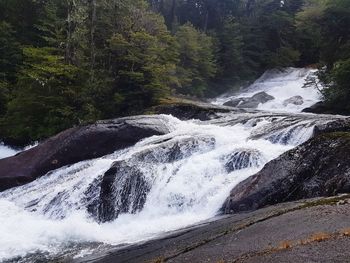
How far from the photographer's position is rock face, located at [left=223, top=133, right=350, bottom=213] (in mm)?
9273

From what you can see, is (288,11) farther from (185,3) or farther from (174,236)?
(174,236)

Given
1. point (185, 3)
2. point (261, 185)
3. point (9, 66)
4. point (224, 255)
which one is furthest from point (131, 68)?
point (185, 3)

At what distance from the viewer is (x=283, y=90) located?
127 feet

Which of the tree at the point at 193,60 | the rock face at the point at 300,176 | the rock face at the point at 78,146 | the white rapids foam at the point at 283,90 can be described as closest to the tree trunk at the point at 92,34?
the rock face at the point at 78,146

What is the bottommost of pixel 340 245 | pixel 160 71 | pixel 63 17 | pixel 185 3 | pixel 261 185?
pixel 261 185

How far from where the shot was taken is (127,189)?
1262cm

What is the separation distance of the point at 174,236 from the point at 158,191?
3.77m

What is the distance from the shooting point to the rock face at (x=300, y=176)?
9.27m

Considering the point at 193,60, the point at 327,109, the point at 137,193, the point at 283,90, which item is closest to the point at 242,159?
the point at 137,193

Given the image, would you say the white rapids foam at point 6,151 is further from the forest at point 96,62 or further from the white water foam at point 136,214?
the white water foam at point 136,214

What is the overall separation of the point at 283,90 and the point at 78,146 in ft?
83.5

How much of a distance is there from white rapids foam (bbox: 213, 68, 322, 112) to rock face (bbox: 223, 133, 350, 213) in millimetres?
20351

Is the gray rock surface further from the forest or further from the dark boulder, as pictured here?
the dark boulder

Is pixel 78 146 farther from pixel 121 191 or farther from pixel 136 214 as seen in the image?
pixel 136 214
